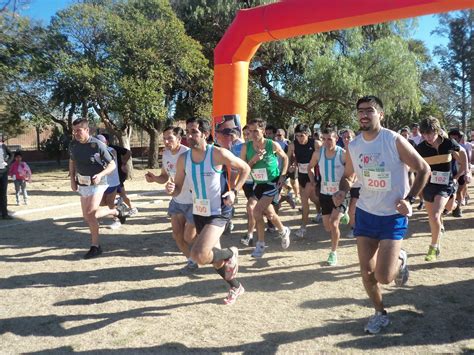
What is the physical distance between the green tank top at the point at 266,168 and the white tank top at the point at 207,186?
178 centimetres

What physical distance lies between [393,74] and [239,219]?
19154 mm

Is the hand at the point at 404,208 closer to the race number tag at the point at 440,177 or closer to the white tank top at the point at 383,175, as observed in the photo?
the white tank top at the point at 383,175

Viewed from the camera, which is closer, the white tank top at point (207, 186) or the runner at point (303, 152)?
Answer: the white tank top at point (207, 186)

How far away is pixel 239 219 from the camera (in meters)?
9.02

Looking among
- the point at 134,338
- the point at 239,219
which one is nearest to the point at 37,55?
the point at 239,219

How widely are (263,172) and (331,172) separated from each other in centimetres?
97

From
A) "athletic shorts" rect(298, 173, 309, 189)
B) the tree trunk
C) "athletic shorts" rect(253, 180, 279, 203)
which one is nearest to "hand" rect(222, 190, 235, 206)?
"athletic shorts" rect(253, 180, 279, 203)

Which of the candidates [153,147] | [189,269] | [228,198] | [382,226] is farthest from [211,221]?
[153,147]

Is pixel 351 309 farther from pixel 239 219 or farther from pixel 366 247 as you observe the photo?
pixel 239 219

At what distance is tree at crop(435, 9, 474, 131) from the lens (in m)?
46.7

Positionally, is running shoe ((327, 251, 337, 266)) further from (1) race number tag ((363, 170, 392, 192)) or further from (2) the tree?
(2) the tree

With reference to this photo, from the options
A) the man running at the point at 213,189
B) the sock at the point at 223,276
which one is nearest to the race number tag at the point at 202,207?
the man running at the point at 213,189

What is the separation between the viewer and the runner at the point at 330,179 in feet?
18.7

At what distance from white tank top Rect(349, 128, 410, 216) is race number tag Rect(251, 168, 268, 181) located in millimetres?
2488
